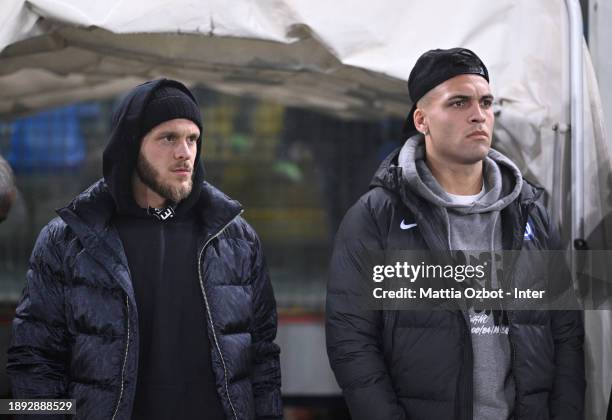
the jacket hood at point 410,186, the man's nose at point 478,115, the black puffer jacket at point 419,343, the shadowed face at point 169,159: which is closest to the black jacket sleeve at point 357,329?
the black puffer jacket at point 419,343

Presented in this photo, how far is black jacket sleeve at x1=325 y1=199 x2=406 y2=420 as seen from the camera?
2695 millimetres

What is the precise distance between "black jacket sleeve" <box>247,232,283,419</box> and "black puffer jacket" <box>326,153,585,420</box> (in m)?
0.27

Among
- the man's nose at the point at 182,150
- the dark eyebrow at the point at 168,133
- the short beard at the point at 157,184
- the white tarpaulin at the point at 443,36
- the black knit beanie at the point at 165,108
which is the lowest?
the short beard at the point at 157,184

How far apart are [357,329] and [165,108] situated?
3.09 feet

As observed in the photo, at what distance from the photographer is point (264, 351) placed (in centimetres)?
298

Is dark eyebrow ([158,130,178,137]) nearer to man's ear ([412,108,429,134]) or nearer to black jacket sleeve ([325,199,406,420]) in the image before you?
black jacket sleeve ([325,199,406,420])

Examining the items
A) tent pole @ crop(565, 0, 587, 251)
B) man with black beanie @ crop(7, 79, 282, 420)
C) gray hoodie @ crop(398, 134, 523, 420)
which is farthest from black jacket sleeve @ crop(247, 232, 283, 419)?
tent pole @ crop(565, 0, 587, 251)

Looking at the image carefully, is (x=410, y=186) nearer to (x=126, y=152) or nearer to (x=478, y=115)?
(x=478, y=115)

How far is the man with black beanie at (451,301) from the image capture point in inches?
107

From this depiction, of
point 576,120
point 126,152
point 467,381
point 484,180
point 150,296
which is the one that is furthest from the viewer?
point 576,120

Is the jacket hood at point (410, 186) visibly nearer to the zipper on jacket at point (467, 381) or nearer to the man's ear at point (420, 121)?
the man's ear at point (420, 121)

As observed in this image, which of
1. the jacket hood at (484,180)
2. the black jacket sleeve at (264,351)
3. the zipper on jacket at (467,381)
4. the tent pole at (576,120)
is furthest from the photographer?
the tent pole at (576,120)

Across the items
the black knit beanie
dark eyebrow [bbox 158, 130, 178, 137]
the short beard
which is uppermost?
the black knit beanie

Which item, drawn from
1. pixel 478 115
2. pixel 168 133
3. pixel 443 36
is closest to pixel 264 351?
pixel 168 133
